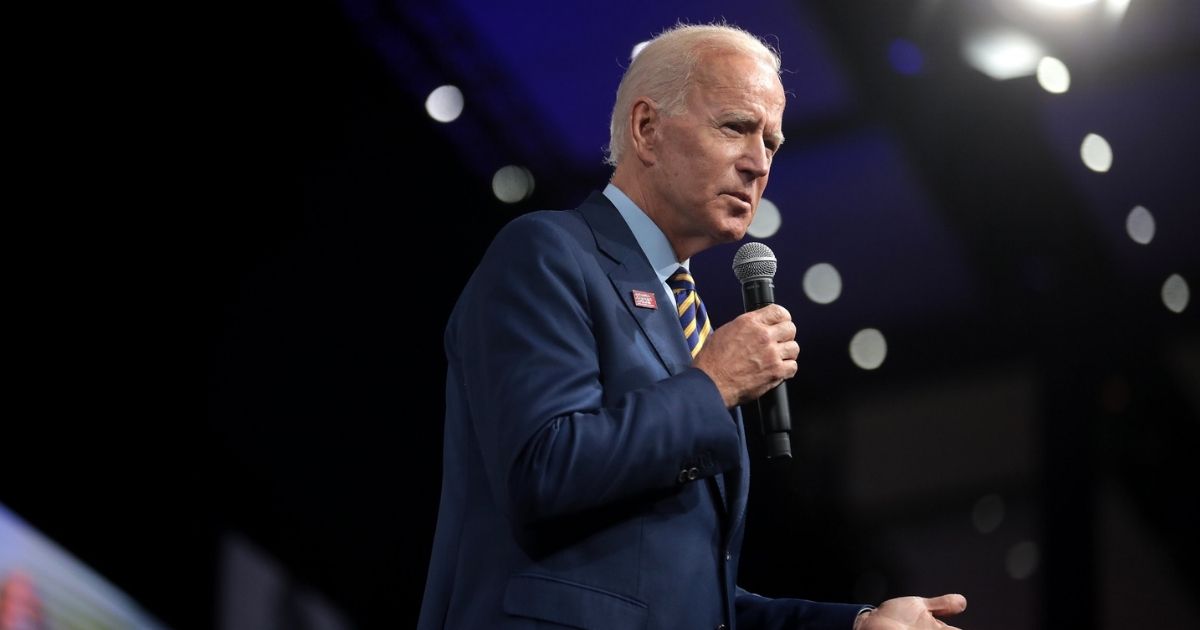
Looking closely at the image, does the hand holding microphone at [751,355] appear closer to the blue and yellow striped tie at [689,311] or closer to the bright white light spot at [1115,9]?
the blue and yellow striped tie at [689,311]

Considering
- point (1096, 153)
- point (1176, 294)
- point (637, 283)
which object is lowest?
point (1176, 294)

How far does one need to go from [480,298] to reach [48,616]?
1.69m

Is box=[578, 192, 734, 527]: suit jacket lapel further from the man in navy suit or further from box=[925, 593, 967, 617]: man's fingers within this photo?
box=[925, 593, 967, 617]: man's fingers

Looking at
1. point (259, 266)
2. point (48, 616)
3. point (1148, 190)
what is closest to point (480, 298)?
point (48, 616)

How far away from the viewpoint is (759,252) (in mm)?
1428

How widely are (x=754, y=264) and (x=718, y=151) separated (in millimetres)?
156

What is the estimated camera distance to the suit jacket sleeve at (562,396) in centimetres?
110

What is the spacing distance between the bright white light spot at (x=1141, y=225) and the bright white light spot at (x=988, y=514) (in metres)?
0.83

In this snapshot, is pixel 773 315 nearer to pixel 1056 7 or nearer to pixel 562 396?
pixel 562 396

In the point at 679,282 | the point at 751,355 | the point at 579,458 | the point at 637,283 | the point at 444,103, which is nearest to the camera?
the point at 579,458

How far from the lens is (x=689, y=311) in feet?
4.53

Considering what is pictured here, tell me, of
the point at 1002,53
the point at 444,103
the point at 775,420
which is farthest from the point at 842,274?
the point at 775,420

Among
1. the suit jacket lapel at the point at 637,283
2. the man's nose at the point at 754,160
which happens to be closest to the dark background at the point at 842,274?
the man's nose at the point at 754,160

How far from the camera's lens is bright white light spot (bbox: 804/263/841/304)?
330 centimetres
